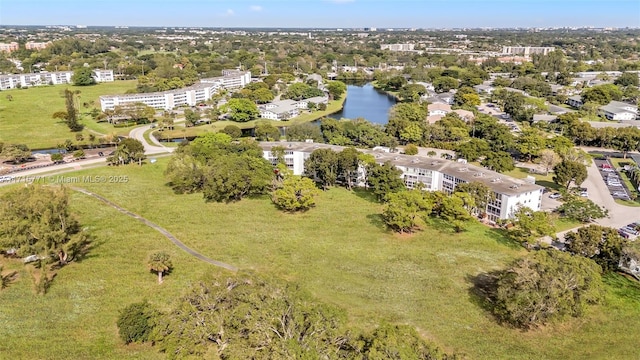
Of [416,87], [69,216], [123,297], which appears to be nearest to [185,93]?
[416,87]

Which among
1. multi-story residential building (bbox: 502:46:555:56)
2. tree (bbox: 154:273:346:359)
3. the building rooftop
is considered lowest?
the building rooftop

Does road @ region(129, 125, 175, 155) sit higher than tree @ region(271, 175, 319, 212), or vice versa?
tree @ region(271, 175, 319, 212)

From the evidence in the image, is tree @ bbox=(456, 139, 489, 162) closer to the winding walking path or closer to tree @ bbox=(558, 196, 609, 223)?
tree @ bbox=(558, 196, 609, 223)

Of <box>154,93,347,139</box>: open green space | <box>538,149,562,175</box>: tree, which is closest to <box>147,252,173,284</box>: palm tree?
<box>538,149,562,175</box>: tree

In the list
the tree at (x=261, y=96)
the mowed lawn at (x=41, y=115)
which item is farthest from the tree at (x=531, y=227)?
the tree at (x=261, y=96)

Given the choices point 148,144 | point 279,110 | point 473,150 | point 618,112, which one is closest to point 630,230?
point 473,150

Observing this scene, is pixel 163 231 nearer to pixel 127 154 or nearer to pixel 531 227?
pixel 127 154

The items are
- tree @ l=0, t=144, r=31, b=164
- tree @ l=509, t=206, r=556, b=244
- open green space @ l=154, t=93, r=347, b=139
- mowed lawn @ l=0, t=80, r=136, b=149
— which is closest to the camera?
tree @ l=509, t=206, r=556, b=244

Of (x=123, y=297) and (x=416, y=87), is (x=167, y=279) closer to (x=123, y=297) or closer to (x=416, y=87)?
(x=123, y=297)

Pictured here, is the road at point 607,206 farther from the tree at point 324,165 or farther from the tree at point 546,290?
the tree at point 324,165
